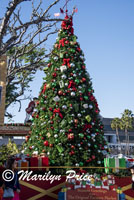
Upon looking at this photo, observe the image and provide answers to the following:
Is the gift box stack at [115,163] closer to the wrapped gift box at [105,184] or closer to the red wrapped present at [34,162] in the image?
the wrapped gift box at [105,184]

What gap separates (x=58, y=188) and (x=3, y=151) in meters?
3.23

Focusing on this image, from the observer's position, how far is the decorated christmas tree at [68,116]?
28.5ft

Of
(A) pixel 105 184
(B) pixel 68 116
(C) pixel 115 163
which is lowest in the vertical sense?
(A) pixel 105 184

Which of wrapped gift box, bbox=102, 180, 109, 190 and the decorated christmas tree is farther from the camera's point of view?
the decorated christmas tree

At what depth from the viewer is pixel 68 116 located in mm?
9047

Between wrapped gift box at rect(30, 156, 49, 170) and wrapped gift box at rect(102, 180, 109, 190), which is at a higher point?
wrapped gift box at rect(30, 156, 49, 170)

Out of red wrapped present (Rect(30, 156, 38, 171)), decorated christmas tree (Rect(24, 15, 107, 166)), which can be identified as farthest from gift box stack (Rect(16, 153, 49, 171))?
decorated christmas tree (Rect(24, 15, 107, 166))

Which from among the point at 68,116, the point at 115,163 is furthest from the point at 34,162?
the point at 115,163

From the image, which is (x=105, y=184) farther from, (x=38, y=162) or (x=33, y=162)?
(x=33, y=162)

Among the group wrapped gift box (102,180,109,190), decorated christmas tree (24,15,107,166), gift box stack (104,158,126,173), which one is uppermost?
decorated christmas tree (24,15,107,166)

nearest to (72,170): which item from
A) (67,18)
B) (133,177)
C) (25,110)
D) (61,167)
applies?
(61,167)

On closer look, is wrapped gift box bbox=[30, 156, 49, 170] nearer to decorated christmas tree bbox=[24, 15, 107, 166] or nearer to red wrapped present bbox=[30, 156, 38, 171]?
red wrapped present bbox=[30, 156, 38, 171]

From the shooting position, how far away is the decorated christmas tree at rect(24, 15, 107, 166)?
867 cm

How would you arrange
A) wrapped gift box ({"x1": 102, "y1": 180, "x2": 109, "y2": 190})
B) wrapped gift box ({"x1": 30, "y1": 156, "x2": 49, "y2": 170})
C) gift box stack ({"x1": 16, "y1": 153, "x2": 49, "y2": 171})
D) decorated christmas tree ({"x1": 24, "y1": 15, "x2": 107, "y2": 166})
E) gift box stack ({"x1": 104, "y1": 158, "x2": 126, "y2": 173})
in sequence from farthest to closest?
decorated christmas tree ({"x1": 24, "y1": 15, "x2": 107, "y2": 166}) → gift box stack ({"x1": 104, "y1": 158, "x2": 126, "y2": 173}) → wrapped gift box ({"x1": 30, "y1": 156, "x2": 49, "y2": 170}) → gift box stack ({"x1": 16, "y1": 153, "x2": 49, "y2": 171}) → wrapped gift box ({"x1": 102, "y1": 180, "x2": 109, "y2": 190})
